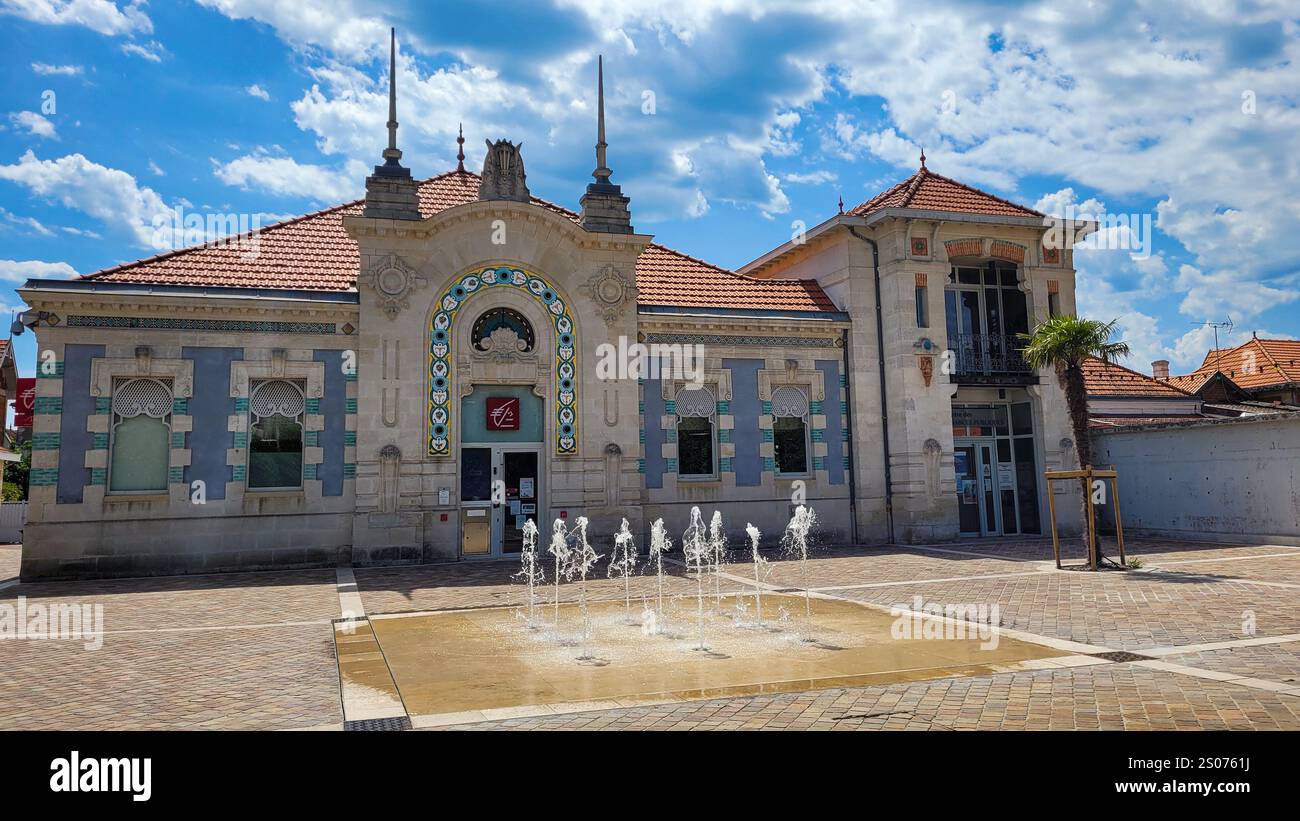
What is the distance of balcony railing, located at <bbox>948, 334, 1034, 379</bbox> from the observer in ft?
73.9

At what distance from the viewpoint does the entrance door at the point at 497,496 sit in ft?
60.4

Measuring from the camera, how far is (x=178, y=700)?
666 centimetres

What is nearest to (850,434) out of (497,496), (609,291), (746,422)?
(746,422)

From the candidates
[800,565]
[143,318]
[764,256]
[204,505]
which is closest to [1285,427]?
[800,565]

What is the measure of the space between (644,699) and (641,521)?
506 inches

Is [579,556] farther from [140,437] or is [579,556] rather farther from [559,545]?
[140,437]

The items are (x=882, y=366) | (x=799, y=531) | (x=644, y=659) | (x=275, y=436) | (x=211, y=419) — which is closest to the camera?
(x=644, y=659)

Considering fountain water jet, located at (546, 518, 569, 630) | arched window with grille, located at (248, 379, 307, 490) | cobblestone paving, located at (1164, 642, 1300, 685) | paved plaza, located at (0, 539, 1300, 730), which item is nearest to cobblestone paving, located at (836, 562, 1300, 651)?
paved plaza, located at (0, 539, 1300, 730)

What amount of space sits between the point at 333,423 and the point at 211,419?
2.47m

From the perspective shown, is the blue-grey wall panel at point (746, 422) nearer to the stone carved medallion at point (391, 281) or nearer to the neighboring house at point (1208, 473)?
the stone carved medallion at point (391, 281)

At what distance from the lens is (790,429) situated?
21.3 meters

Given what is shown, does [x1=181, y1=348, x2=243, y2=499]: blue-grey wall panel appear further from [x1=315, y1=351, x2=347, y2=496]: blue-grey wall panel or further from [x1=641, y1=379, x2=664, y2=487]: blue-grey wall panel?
Answer: [x1=641, y1=379, x2=664, y2=487]: blue-grey wall panel

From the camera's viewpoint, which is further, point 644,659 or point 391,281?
point 391,281
